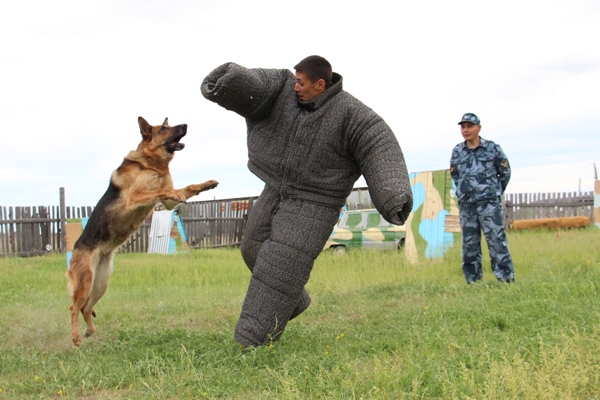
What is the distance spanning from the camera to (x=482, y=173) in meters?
6.92

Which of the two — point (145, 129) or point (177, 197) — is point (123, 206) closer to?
point (177, 197)

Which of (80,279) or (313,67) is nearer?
(313,67)

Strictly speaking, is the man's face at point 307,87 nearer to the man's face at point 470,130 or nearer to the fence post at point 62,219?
the man's face at point 470,130

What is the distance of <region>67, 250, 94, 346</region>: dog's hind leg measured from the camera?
5363 millimetres

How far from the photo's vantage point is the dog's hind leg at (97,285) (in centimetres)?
558

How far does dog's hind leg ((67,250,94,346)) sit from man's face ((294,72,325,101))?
266cm

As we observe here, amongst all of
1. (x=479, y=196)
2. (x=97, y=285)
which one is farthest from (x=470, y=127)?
(x=97, y=285)

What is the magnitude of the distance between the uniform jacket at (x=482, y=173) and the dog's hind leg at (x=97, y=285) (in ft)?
13.8

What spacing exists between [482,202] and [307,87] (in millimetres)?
3458

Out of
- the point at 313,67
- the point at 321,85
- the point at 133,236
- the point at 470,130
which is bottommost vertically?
the point at 133,236

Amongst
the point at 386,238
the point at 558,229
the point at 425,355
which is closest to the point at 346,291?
the point at 425,355

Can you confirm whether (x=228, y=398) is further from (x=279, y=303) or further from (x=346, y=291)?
(x=346, y=291)

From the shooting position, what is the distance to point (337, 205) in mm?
4426

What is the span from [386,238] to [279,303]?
8816mm
